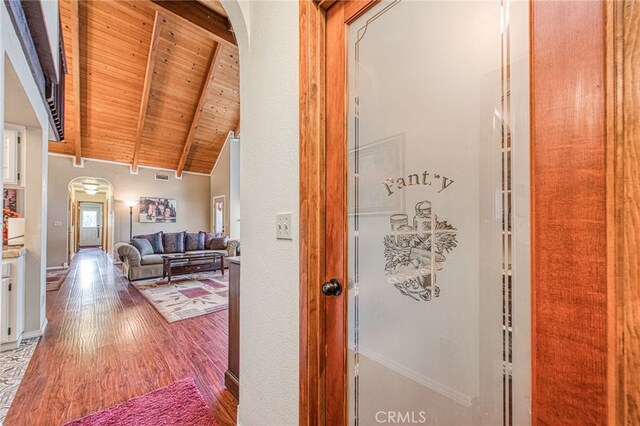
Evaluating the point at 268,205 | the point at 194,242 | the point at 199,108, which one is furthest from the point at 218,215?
the point at 268,205

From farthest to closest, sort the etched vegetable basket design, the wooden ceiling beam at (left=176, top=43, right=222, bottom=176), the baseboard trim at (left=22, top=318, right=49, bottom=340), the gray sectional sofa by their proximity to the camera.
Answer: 1. the wooden ceiling beam at (left=176, top=43, right=222, bottom=176)
2. the gray sectional sofa
3. the baseboard trim at (left=22, top=318, right=49, bottom=340)
4. the etched vegetable basket design

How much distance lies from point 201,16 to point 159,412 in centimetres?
524

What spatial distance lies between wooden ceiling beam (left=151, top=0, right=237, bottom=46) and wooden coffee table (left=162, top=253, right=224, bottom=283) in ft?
13.7

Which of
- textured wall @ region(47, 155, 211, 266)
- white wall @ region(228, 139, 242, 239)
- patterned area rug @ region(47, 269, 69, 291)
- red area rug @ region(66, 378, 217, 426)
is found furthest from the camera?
white wall @ region(228, 139, 242, 239)

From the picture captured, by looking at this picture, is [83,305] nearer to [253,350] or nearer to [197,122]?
[253,350]

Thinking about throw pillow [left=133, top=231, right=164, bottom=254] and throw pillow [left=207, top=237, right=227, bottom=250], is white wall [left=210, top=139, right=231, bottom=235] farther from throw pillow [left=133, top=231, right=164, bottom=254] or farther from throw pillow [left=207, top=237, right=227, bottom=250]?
throw pillow [left=133, top=231, right=164, bottom=254]

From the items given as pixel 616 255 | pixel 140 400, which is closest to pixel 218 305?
pixel 140 400

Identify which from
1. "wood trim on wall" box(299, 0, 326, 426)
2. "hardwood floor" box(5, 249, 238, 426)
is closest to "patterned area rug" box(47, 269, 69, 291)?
"hardwood floor" box(5, 249, 238, 426)

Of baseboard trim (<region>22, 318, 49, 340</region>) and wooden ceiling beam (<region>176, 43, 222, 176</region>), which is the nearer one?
baseboard trim (<region>22, 318, 49, 340</region>)

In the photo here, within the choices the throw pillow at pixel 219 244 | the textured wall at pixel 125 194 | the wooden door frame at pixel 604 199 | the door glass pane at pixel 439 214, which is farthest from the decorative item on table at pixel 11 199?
the textured wall at pixel 125 194

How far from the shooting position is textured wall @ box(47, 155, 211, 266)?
673cm

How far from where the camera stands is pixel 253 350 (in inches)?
54.9

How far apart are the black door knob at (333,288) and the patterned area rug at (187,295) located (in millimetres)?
3082

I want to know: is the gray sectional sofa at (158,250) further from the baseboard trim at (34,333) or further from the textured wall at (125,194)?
the baseboard trim at (34,333)
